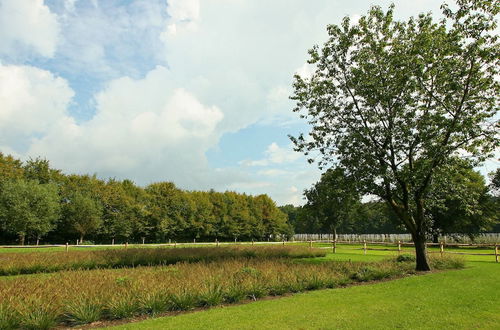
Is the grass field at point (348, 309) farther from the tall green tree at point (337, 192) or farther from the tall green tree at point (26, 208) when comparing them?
the tall green tree at point (26, 208)

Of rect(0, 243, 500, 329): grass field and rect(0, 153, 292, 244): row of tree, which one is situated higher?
rect(0, 153, 292, 244): row of tree

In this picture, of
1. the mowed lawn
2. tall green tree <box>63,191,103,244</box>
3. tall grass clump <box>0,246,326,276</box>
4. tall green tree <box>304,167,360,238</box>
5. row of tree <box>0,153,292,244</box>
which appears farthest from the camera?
tall green tree <box>63,191,103,244</box>

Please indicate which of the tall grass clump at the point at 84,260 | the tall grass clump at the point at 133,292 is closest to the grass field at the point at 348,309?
the tall grass clump at the point at 133,292

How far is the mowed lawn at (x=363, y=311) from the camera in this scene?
7.84 meters

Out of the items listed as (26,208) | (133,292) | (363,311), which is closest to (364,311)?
(363,311)

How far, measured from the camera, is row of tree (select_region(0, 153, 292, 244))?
1772 inches

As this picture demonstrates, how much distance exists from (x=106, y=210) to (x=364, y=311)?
53.6 meters

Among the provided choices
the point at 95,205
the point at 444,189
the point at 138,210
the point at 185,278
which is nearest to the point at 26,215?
the point at 95,205

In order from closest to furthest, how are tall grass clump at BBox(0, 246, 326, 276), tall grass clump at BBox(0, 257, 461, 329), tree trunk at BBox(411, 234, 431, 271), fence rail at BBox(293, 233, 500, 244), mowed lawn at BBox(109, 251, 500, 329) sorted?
mowed lawn at BBox(109, 251, 500, 329) → tall grass clump at BBox(0, 257, 461, 329) → tall grass clump at BBox(0, 246, 326, 276) → tree trunk at BBox(411, 234, 431, 271) → fence rail at BBox(293, 233, 500, 244)

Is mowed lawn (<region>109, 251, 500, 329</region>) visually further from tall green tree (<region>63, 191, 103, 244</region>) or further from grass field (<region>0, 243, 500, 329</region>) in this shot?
tall green tree (<region>63, 191, 103, 244</region>)

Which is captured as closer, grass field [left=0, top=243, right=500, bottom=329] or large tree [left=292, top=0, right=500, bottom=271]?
grass field [left=0, top=243, right=500, bottom=329]

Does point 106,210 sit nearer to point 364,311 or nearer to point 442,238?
point 364,311

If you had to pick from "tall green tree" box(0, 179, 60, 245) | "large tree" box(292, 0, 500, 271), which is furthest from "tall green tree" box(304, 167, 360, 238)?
"tall green tree" box(0, 179, 60, 245)

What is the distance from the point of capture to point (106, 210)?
55.6m
